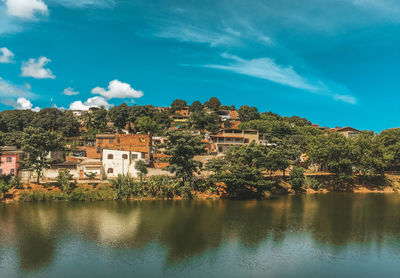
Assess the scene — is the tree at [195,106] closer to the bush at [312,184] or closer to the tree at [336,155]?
the tree at [336,155]

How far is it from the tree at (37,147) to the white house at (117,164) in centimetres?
816

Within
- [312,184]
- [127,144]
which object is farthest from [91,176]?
[312,184]

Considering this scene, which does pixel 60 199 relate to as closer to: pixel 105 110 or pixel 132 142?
pixel 132 142

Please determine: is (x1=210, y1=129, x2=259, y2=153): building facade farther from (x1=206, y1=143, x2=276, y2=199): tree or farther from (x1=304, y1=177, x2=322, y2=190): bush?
(x1=206, y1=143, x2=276, y2=199): tree

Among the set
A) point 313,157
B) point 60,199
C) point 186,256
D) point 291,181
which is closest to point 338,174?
point 313,157

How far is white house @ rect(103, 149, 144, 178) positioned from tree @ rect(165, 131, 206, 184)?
7.83 m

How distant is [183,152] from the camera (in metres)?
50.6

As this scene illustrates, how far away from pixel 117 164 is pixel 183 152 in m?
12.2

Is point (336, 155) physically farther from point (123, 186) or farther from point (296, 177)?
point (123, 186)

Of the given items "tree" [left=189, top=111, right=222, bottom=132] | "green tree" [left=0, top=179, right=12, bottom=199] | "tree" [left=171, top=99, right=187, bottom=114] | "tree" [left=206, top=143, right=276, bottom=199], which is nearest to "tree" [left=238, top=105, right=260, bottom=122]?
"tree" [left=189, top=111, right=222, bottom=132]

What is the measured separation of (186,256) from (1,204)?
105ft

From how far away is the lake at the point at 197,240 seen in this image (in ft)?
78.7

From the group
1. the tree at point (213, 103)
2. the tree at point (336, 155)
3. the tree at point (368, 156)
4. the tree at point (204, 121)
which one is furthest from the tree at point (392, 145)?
the tree at point (213, 103)

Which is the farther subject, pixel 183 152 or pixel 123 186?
pixel 183 152
